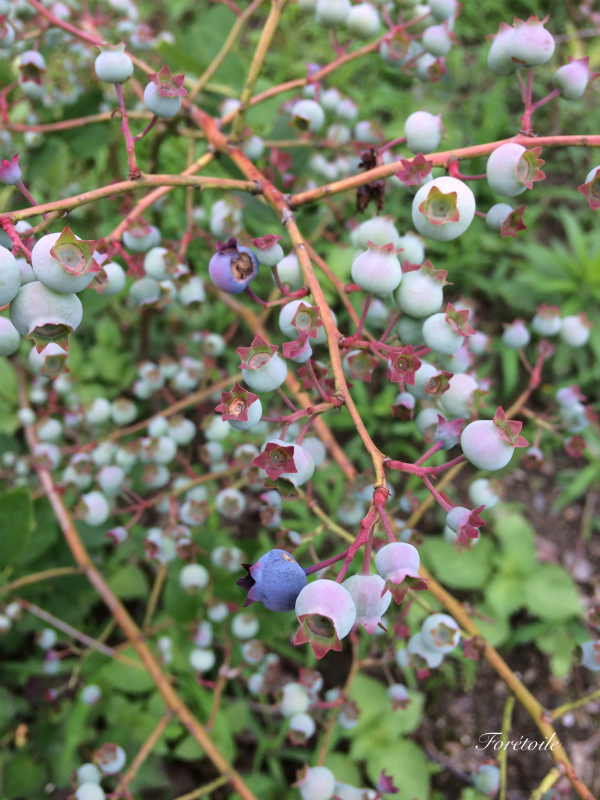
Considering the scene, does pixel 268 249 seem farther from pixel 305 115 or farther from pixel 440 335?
pixel 305 115

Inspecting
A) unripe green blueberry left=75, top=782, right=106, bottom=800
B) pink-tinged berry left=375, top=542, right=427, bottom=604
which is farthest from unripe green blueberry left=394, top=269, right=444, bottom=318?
unripe green blueberry left=75, top=782, right=106, bottom=800

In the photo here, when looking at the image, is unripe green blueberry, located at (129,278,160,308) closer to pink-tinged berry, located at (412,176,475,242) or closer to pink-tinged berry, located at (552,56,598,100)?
pink-tinged berry, located at (412,176,475,242)

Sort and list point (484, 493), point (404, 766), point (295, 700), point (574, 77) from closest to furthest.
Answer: point (574, 77)
point (484, 493)
point (295, 700)
point (404, 766)

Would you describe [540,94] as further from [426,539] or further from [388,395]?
[426,539]

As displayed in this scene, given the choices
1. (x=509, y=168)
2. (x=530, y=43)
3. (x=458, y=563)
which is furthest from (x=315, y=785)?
(x=530, y=43)

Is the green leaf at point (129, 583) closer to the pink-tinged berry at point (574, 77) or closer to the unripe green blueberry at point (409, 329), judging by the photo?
the unripe green blueberry at point (409, 329)

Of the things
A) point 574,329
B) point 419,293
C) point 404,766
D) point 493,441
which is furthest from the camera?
point 404,766

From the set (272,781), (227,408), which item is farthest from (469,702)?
(227,408)
